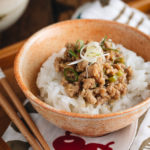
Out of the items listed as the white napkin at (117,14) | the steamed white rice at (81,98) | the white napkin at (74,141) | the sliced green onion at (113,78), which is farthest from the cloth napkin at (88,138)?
the white napkin at (117,14)

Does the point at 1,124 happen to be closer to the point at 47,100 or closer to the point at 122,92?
the point at 47,100

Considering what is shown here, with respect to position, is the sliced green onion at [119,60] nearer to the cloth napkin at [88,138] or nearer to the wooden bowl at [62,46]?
the wooden bowl at [62,46]

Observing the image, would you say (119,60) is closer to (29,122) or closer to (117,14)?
(29,122)

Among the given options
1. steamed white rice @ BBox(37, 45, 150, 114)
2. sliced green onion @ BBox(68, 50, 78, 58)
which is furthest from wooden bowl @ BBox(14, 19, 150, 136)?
sliced green onion @ BBox(68, 50, 78, 58)

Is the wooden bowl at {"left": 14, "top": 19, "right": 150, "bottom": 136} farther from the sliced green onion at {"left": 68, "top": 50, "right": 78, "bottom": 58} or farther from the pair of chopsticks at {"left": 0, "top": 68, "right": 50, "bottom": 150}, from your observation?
the sliced green onion at {"left": 68, "top": 50, "right": 78, "bottom": 58}

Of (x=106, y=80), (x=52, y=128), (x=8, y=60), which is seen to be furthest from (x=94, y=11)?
(x=52, y=128)

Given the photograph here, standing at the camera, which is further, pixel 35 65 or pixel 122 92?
pixel 35 65
